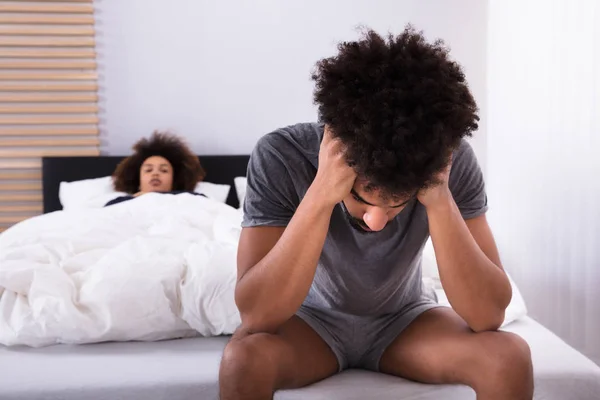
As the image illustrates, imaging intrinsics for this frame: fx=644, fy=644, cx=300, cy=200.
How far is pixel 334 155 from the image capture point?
1.13 metres

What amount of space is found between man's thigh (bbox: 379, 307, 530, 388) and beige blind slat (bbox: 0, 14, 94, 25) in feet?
10.5

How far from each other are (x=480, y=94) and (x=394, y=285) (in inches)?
117

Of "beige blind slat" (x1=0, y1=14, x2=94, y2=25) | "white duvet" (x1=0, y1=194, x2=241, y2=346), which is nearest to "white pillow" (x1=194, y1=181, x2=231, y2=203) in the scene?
"beige blind slat" (x1=0, y1=14, x2=94, y2=25)

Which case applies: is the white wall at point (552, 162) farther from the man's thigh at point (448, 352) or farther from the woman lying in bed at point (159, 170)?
the woman lying in bed at point (159, 170)

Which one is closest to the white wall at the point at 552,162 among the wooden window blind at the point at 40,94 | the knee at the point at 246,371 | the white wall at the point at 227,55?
the white wall at the point at 227,55

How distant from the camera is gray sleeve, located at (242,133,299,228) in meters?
1.32

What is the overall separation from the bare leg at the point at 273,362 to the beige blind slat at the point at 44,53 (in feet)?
10.0

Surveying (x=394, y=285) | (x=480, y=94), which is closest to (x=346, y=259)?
(x=394, y=285)

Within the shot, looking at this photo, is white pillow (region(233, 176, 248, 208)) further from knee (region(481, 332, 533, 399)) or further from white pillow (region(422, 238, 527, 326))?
knee (region(481, 332, 533, 399))

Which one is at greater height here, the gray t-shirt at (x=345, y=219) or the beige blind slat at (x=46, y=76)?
the beige blind slat at (x=46, y=76)

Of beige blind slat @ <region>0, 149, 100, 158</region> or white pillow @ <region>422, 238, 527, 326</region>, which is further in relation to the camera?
beige blind slat @ <region>0, 149, 100, 158</region>

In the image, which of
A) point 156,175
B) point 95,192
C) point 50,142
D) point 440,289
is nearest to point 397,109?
point 440,289

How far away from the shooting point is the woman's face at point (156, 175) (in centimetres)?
354

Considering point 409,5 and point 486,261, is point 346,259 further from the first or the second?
point 409,5
